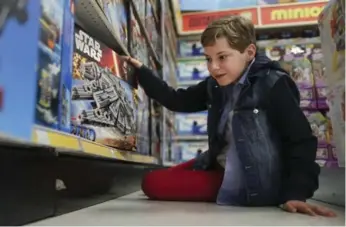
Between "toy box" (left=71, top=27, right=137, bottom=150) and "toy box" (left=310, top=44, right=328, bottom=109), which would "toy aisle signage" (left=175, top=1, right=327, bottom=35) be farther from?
"toy box" (left=71, top=27, right=137, bottom=150)

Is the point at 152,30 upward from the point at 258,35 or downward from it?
downward

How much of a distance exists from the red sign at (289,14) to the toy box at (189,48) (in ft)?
1.80

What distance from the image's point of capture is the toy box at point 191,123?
2.75 metres

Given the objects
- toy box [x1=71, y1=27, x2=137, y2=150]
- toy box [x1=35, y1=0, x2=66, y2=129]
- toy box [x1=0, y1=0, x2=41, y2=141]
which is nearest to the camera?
toy box [x1=0, y1=0, x2=41, y2=141]

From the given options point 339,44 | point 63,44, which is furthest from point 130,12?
point 339,44

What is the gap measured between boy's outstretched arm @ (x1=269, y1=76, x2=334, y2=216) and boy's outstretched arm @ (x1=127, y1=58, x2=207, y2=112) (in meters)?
0.35

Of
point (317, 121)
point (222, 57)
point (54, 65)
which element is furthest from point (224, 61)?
point (317, 121)

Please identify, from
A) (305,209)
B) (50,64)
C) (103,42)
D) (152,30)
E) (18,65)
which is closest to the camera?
(18,65)

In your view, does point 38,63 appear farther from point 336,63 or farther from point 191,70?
point 191,70

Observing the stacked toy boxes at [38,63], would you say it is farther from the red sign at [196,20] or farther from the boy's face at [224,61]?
the red sign at [196,20]

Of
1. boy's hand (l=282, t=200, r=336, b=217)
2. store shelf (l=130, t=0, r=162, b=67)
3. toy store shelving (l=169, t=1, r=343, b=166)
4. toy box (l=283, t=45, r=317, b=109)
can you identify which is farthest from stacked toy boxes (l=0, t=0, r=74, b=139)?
toy store shelving (l=169, t=1, r=343, b=166)

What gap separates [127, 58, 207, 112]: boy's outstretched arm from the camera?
1.23 m

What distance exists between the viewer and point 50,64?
0.61m

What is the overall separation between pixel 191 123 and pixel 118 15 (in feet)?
5.58
